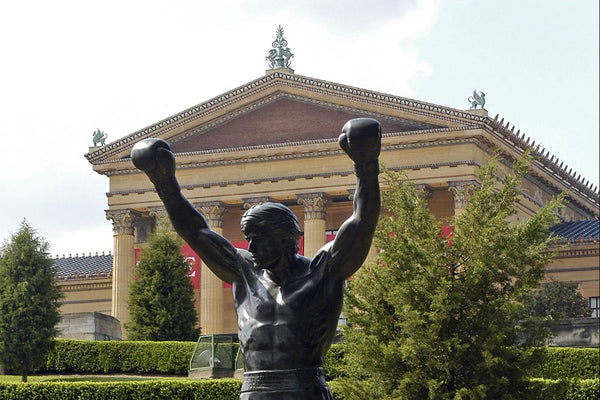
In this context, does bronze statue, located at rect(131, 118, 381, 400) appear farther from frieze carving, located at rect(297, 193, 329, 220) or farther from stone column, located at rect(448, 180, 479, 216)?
frieze carving, located at rect(297, 193, 329, 220)

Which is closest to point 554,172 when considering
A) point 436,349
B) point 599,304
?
point 599,304

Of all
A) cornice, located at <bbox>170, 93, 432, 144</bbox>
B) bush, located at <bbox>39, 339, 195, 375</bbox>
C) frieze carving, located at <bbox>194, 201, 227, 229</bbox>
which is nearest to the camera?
bush, located at <bbox>39, 339, 195, 375</bbox>

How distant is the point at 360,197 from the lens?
6012 mm

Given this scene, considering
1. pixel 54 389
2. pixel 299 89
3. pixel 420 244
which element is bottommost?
pixel 54 389

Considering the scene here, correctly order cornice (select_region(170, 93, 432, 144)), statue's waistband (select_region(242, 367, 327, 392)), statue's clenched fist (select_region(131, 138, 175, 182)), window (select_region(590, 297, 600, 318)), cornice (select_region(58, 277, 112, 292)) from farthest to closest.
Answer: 1. cornice (select_region(58, 277, 112, 292))
2. cornice (select_region(170, 93, 432, 144))
3. window (select_region(590, 297, 600, 318))
4. statue's clenched fist (select_region(131, 138, 175, 182))
5. statue's waistband (select_region(242, 367, 327, 392))

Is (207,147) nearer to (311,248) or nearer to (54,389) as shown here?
(311,248)

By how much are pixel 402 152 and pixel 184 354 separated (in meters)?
24.4

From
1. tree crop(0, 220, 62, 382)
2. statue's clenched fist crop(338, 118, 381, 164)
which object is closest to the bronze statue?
statue's clenched fist crop(338, 118, 381, 164)

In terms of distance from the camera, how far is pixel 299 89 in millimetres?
63469

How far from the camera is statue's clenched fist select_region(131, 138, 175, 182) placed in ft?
20.7

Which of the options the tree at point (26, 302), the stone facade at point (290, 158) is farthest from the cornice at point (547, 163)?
the tree at point (26, 302)

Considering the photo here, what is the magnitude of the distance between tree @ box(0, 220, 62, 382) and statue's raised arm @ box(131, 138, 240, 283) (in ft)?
102

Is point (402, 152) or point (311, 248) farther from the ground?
point (402, 152)

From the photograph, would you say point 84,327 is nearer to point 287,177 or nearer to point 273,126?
point 287,177
